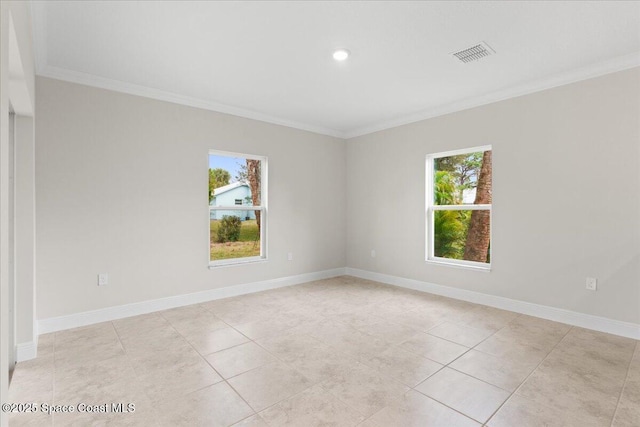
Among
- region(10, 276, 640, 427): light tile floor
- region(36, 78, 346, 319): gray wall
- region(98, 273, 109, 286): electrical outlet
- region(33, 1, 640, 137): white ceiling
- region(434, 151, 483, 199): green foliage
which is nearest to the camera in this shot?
region(10, 276, 640, 427): light tile floor

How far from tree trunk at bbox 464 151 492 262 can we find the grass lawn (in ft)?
9.93

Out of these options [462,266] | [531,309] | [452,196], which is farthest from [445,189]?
[531,309]

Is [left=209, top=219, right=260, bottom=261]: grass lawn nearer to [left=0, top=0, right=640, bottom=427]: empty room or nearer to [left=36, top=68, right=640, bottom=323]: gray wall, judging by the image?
[left=0, top=0, right=640, bottom=427]: empty room

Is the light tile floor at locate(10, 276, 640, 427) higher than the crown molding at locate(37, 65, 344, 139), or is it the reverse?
the crown molding at locate(37, 65, 344, 139)

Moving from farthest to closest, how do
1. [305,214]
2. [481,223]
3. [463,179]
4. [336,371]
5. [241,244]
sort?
[305,214] → [241,244] → [463,179] → [481,223] → [336,371]

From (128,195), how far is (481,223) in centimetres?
436

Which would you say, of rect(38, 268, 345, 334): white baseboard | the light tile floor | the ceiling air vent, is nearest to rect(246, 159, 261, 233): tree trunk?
rect(38, 268, 345, 334): white baseboard

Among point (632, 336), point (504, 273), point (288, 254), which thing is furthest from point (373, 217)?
point (632, 336)

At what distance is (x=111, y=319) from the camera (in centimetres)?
346

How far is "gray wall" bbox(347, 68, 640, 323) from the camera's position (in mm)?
3053

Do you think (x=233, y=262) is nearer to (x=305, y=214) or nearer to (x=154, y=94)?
(x=305, y=214)

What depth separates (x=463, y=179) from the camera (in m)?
4.41

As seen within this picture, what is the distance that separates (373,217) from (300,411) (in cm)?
378

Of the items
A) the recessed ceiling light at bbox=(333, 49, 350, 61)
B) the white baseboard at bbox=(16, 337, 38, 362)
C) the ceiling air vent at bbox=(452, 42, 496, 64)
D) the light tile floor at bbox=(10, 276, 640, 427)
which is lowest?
the light tile floor at bbox=(10, 276, 640, 427)
